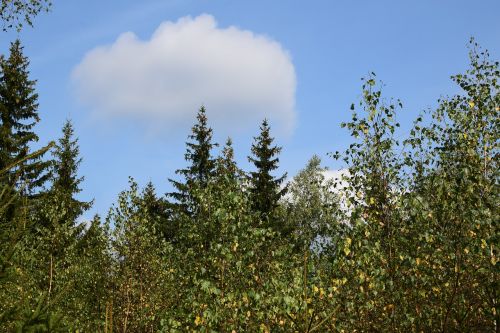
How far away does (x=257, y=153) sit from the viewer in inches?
1597

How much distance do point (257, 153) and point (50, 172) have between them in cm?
1495

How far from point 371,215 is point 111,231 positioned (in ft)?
36.2

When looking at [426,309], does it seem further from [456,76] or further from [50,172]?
[50,172]

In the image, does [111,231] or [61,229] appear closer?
[111,231]

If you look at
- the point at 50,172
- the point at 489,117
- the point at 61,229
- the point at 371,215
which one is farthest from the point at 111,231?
the point at 50,172

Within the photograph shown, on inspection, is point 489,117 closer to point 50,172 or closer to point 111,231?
point 111,231

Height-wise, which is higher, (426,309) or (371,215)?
(371,215)

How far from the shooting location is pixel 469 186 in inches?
344

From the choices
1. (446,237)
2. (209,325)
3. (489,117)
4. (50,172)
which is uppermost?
(50,172)

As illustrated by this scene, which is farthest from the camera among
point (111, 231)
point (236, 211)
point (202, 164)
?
point (202, 164)

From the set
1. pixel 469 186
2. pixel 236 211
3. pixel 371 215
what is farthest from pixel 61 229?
pixel 469 186

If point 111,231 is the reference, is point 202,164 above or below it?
above

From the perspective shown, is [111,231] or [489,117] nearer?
[489,117]

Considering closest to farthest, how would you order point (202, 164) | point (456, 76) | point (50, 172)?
point (456, 76) → point (50, 172) → point (202, 164)
